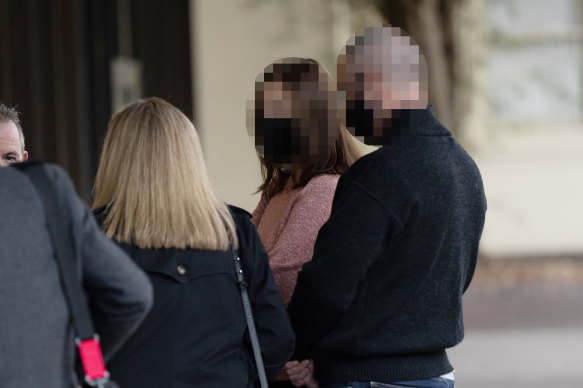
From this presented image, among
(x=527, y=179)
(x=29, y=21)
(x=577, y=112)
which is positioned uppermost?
(x=29, y=21)

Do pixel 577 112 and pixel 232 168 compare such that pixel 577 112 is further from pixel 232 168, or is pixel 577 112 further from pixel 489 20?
pixel 232 168

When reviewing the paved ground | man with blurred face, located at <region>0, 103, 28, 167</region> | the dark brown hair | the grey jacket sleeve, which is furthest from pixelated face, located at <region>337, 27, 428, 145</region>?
the paved ground

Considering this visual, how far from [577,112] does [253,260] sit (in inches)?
460

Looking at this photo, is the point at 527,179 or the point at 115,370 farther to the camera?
the point at 527,179

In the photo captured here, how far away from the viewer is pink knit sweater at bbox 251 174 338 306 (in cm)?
287

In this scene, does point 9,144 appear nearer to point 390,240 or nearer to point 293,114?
point 293,114

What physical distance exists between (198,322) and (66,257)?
662mm

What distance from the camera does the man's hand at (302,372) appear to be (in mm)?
2877

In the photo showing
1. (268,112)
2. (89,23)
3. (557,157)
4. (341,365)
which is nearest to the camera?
(341,365)

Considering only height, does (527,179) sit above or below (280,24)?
below

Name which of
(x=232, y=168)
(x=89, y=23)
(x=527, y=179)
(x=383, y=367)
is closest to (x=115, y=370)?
(x=383, y=367)

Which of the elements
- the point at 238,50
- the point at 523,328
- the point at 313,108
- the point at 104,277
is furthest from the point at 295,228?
the point at 238,50

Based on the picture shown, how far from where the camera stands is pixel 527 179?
513 inches

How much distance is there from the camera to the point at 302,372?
9.47ft
